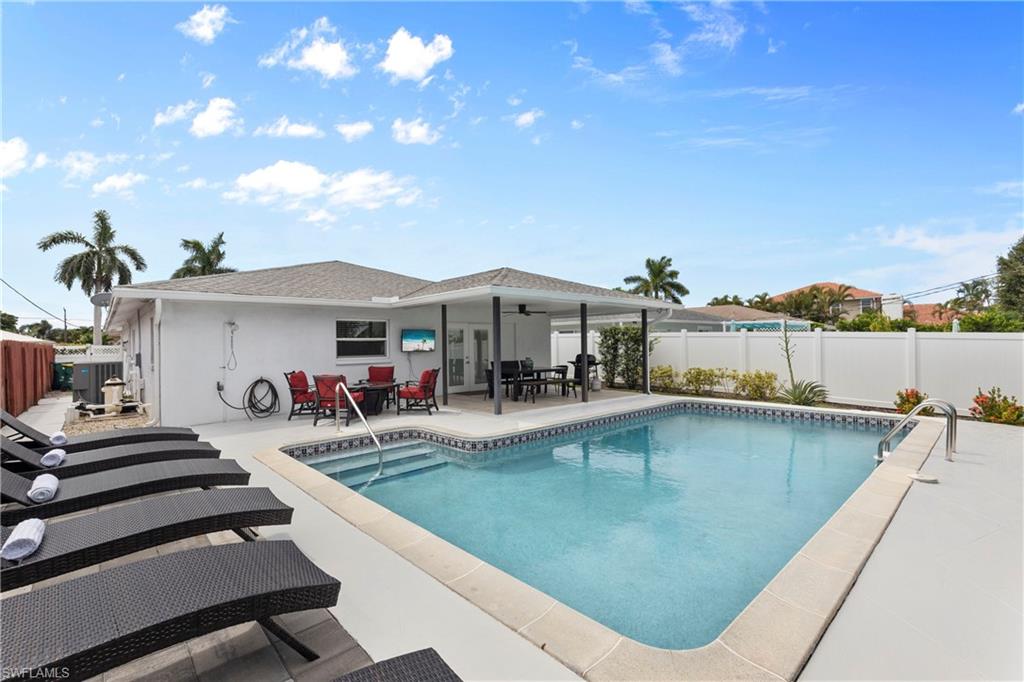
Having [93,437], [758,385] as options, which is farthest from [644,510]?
[758,385]

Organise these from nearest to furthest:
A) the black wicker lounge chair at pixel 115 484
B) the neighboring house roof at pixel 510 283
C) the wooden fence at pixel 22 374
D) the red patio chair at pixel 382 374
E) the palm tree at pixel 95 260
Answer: the black wicker lounge chair at pixel 115 484 < the neighboring house roof at pixel 510 283 < the wooden fence at pixel 22 374 < the red patio chair at pixel 382 374 < the palm tree at pixel 95 260

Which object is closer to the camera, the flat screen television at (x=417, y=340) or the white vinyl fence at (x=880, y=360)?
the white vinyl fence at (x=880, y=360)

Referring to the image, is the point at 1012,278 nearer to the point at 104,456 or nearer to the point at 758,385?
the point at 758,385

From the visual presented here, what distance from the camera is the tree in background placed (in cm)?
2542

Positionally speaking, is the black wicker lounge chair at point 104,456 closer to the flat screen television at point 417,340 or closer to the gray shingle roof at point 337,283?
the gray shingle roof at point 337,283

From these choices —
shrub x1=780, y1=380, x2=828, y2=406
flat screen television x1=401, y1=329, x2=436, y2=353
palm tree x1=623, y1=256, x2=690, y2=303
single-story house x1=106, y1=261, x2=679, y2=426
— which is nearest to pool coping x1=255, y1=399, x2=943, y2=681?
single-story house x1=106, y1=261, x2=679, y2=426

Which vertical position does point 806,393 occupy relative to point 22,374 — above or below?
below

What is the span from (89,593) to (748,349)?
1465cm

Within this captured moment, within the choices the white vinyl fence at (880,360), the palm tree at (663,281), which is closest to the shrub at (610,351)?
the white vinyl fence at (880,360)

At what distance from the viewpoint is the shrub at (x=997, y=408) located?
30.0 ft

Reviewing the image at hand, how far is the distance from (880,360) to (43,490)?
14928 millimetres

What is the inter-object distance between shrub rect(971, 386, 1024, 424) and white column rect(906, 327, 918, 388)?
1.18m

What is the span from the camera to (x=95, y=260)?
99.5ft

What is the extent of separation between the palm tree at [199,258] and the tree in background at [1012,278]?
161 feet
